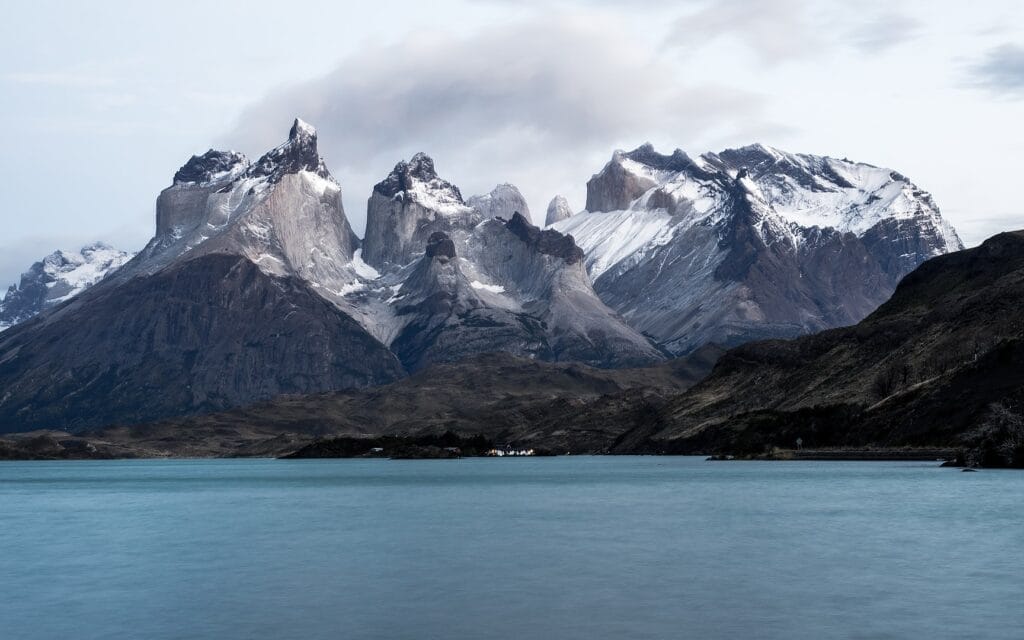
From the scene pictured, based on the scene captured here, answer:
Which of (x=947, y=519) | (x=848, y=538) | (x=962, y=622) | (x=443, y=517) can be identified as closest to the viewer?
(x=962, y=622)

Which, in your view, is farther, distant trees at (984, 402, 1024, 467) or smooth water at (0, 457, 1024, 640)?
distant trees at (984, 402, 1024, 467)

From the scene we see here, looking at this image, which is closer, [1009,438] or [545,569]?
[545,569]

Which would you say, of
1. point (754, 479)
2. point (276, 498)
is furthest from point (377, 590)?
point (754, 479)

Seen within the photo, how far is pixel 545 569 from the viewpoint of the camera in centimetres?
8762

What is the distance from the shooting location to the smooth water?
66188 millimetres

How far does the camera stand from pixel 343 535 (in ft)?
386

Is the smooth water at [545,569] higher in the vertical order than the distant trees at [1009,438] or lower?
lower

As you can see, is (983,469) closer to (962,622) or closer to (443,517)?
(443,517)

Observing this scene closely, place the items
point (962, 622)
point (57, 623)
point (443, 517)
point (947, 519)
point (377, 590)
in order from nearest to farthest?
point (962, 622) → point (57, 623) → point (377, 590) → point (947, 519) → point (443, 517)

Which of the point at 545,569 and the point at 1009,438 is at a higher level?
the point at 1009,438

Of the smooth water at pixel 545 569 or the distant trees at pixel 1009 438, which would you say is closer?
the smooth water at pixel 545 569

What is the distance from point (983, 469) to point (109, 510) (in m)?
120

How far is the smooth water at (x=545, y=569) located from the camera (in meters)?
66.2

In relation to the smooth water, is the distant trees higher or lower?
higher
